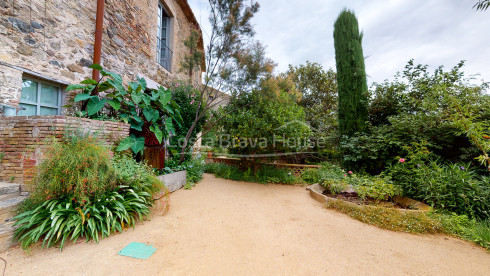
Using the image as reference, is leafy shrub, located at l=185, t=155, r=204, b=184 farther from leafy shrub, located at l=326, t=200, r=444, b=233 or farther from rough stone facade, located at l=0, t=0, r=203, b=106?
leafy shrub, located at l=326, t=200, r=444, b=233

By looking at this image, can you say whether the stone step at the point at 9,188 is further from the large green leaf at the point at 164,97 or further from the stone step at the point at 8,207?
the large green leaf at the point at 164,97

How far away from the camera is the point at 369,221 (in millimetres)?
2477

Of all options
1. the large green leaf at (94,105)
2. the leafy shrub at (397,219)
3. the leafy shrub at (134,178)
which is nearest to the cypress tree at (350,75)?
the leafy shrub at (397,219)

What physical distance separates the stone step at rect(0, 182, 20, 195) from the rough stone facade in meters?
1.21

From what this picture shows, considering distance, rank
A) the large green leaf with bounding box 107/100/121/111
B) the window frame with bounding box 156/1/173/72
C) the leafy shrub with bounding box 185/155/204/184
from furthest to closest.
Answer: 1. the window frame with bounding box 156/1/173/72
2. the leafy shrub with bounding box 185/155/204/184
3. the large green leaf with bounding box 107/100/121/111

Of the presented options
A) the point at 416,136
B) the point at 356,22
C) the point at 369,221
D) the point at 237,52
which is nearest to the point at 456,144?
the point at 416,136

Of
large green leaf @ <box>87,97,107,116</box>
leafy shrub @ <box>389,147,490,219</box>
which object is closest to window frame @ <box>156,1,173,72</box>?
large green leaf @ <box>87,97,107,116</box>

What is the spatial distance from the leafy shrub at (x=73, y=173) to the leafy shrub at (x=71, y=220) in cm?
10

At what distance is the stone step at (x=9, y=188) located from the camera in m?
1.94

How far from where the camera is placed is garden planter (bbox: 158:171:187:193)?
3295mm

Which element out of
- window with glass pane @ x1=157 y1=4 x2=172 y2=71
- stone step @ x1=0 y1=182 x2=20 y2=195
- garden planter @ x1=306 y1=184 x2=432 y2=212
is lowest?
garden planter @ x1=306 y1=184 x2=432 y2=212

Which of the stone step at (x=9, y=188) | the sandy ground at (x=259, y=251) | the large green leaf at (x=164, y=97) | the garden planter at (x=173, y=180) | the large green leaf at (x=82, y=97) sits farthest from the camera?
the large green leaf at (x=164, y=97)

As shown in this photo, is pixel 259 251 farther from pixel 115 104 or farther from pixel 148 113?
pixel 115 104

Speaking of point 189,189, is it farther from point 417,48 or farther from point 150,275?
point 417,48
